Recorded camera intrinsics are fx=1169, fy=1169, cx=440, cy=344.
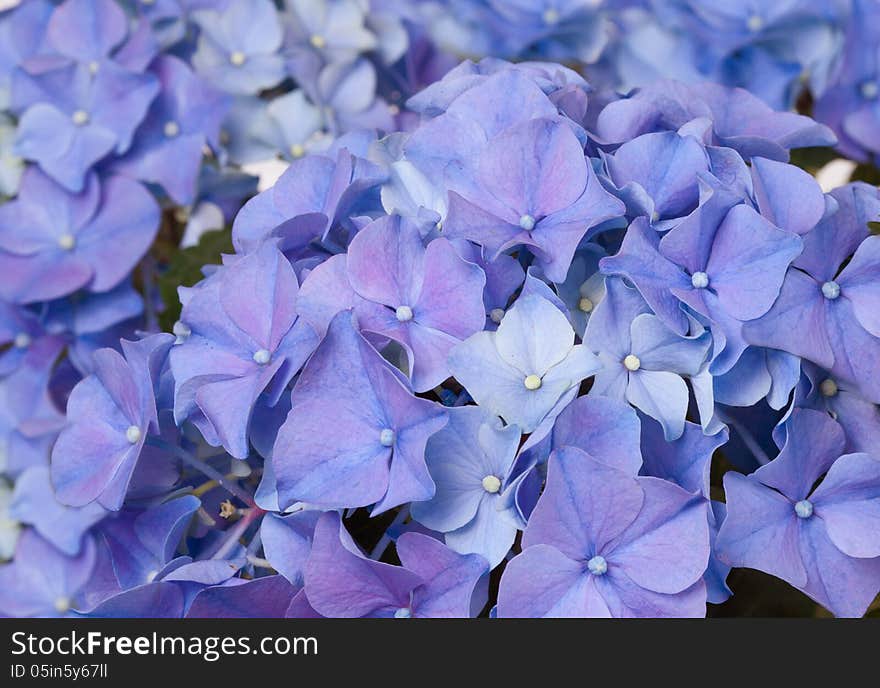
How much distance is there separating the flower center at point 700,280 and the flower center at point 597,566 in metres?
0.11

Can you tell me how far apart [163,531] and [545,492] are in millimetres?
183

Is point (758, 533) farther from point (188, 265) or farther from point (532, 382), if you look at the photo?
point (188, 265)

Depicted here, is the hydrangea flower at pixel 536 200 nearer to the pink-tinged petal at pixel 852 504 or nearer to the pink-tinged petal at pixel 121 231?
the pink-tinged petal at pixel 852 504

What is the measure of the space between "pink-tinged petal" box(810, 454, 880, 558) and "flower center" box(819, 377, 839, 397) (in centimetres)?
3

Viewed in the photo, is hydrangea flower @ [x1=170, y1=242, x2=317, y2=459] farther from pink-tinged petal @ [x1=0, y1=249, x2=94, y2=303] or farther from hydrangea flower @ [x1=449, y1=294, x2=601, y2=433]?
pink-tinged petal @ [x1=0, y1=249, x2=94, y2=303]

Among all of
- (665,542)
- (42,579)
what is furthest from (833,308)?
(42,579)

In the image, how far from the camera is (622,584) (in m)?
0.42

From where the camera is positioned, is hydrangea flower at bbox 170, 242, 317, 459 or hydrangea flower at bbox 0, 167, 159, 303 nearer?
hydrangea flower at bbox 170, 242, 317, 459

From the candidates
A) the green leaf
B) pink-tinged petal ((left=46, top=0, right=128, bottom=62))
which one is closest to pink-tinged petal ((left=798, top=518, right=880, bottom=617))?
the green leaf

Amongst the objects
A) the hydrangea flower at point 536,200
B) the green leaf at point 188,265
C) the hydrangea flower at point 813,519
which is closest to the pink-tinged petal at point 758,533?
the hydrangea flower at point 813,519

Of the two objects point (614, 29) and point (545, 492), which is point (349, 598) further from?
point (614, 29)

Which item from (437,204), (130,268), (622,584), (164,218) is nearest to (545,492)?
(622,584)

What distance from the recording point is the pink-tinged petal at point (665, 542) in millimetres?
417

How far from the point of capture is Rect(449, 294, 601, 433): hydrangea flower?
0.43m
